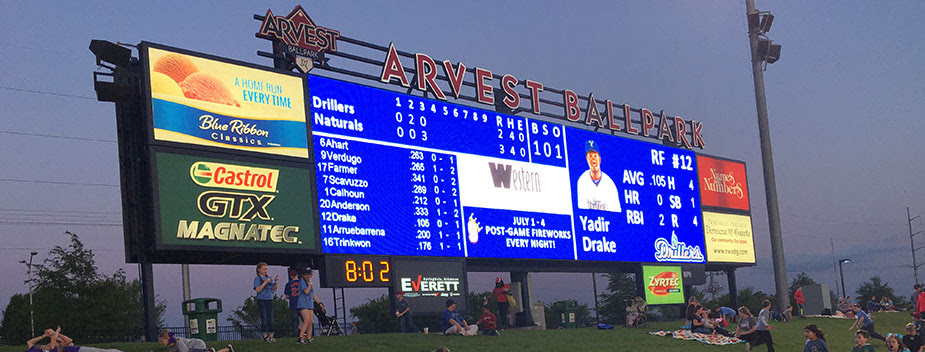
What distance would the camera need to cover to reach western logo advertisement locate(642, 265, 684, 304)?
112 ft

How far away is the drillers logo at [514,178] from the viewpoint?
28.8 m

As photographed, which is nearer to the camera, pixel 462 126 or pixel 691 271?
pixel 462 126

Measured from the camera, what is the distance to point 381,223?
24.9m

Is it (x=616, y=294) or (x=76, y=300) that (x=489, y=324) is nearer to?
(x=76, y=300)

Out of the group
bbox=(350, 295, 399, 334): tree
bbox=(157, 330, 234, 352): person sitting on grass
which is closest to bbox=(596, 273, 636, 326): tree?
bbox=(350, 295, 399, 334): tree

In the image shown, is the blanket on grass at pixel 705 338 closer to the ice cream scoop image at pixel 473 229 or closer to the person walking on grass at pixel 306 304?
the ice cream scoop image at pixel 473 229

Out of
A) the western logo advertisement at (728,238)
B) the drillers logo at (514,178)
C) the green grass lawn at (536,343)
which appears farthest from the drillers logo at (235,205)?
the western logo advertisement at (728,238)

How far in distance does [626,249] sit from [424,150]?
991 cm

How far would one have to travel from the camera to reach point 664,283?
34750 mm

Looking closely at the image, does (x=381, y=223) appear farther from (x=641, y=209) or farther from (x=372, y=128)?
(x=641, y=209)

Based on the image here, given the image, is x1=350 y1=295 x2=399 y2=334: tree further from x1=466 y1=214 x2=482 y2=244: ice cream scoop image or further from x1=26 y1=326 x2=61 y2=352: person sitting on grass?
x1=26 y1=326 x2=61 y2=352: person sitting on grass

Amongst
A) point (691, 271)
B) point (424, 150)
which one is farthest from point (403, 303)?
point (691, 271)

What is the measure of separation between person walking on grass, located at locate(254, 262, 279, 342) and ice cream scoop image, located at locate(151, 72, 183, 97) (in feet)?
14.9

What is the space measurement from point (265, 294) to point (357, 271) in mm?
4014
